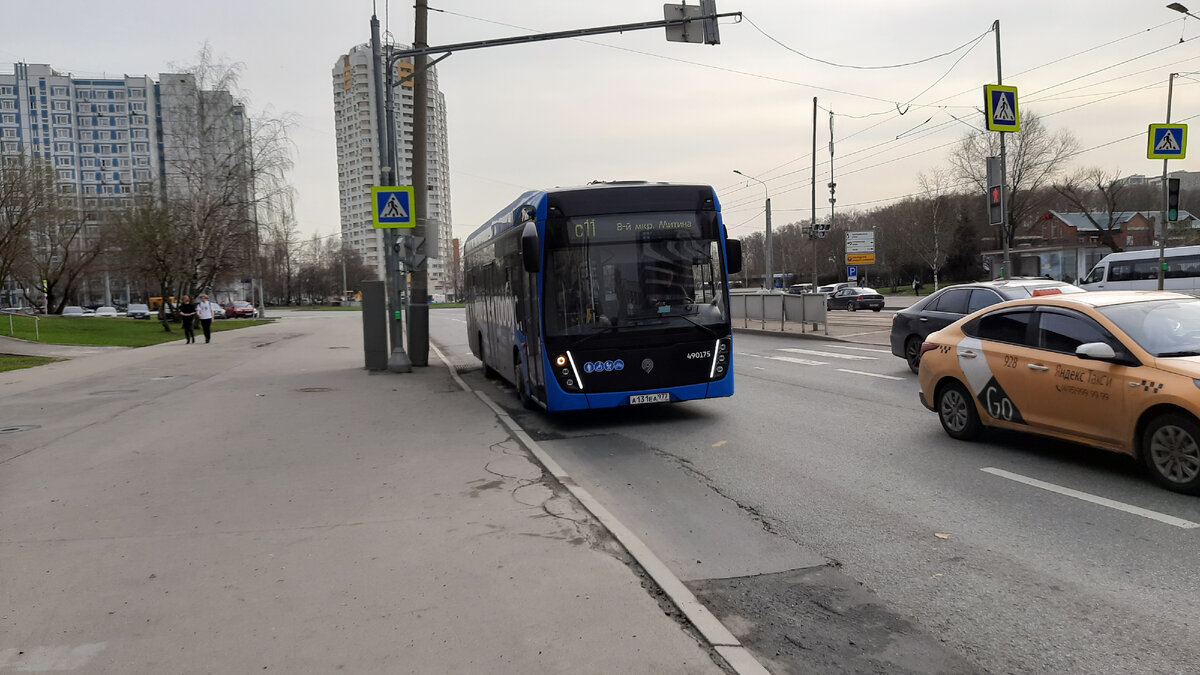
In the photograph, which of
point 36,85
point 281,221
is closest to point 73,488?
point 281,221

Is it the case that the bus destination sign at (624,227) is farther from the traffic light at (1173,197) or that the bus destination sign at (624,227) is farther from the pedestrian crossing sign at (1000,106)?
Answer: the traffic light at (1173,197)

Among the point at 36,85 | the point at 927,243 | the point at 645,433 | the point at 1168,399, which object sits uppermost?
the point at 36,85

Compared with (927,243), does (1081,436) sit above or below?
below

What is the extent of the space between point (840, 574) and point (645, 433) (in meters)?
5.02

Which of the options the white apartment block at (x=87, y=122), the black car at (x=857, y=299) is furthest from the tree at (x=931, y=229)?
the white apartment block at (x=87, y=122)

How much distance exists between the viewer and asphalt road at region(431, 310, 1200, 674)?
12.4ft

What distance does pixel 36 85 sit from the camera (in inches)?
4845

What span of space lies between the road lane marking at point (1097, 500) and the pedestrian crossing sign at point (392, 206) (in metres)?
12.3

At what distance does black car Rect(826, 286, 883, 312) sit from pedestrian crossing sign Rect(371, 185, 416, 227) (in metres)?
35.0

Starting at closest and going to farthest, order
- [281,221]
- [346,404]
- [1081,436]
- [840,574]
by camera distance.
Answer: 1. [840,574]
2. [1081,436]
3. [346,404]
4. [281,221]


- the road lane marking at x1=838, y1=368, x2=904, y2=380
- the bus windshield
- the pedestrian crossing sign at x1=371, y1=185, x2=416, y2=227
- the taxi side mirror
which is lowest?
the road lane marking at x1=838, y1=368, x2=904, y2=380

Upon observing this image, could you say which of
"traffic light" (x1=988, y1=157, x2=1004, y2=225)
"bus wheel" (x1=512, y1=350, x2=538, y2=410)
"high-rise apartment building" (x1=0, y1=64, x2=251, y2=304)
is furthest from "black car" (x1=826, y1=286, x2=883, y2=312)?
"high-rise apartment building" (x1=0, y1=64, x2=251, y2=304)

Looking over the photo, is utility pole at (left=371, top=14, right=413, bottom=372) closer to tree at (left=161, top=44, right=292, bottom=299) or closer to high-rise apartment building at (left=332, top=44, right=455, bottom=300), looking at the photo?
high-rise apartment building at (left=332, top=44, right=455, bottom=300)

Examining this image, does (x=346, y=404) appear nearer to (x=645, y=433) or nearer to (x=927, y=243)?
(x=645, y=433)
